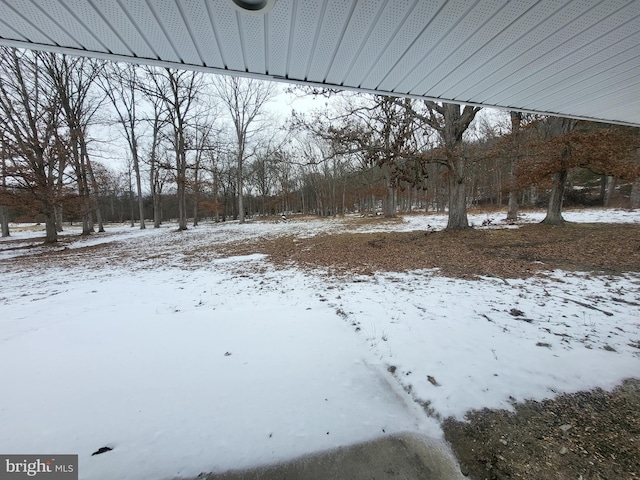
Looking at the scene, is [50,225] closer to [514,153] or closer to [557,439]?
[557,439]

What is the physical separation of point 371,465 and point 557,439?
1.28m

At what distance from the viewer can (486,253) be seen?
720cm

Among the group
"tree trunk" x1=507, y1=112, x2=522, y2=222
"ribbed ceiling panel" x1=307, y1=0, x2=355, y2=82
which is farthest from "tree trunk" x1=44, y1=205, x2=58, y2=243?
"tree trunk" x1=507, y1=112, x2=522, y2=222

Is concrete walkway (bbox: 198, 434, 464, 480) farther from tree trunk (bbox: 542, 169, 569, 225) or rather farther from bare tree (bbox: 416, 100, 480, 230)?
tree trunk (bbox: 542, 169, 569, 225)

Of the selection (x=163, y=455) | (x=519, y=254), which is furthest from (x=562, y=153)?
(x=163, y=455)

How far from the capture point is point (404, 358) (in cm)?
270

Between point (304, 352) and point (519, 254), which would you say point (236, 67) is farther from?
point (519, 254)

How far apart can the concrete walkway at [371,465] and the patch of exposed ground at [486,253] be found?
437 cm

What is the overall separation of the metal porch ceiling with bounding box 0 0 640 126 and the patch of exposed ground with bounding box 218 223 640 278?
3810mm

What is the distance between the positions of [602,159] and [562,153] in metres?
1.16

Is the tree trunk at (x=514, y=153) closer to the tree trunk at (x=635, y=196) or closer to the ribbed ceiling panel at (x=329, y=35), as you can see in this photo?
the tree trunk at (x=635, y=196)

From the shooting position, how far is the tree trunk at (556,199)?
10.8 m

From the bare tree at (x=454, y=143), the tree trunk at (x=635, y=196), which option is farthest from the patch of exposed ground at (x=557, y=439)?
the tree trunk at (x=635, y=196)

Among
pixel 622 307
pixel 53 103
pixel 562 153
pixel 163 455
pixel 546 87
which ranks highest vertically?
pixel 53 103
